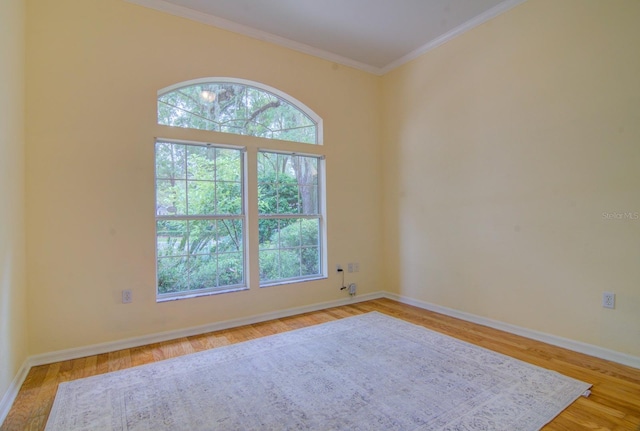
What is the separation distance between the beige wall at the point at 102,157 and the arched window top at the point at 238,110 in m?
0.15

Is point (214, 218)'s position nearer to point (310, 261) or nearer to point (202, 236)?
point (202, 236)

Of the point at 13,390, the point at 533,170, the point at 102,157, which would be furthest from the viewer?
the point at 533,170

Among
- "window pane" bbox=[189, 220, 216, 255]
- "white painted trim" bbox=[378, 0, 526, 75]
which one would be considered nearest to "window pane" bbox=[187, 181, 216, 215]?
"window pane" bbox=[189, 220, 216, 255]

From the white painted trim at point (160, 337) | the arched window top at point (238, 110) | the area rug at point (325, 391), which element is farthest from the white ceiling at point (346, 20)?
the area rug at point (325, 391)

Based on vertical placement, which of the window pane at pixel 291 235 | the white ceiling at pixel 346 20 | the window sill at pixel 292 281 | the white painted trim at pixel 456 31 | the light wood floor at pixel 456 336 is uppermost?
the white ceiling at pixel 346 20

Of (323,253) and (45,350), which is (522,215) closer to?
(323,253)

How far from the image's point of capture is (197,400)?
202cm

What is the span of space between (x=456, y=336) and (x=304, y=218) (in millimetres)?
2113

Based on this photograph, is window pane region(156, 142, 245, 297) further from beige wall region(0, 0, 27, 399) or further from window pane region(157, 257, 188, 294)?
beige wall region(0, 0, 27, 399)

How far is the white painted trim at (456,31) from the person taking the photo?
3.13 meters

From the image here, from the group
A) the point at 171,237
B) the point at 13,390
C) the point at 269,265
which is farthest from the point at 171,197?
the point at 13,390

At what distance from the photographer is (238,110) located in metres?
3.60

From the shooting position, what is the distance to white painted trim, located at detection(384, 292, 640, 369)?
2.47 m

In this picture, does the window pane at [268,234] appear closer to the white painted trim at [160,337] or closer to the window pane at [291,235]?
the window pane at [291,235]
